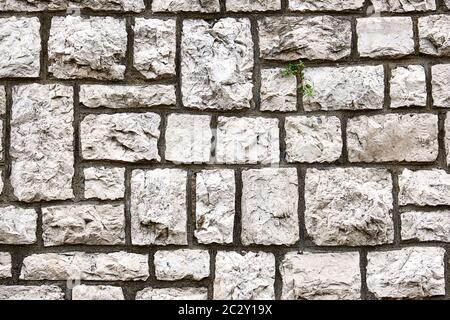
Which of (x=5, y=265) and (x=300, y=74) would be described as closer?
(x=5, y=265)

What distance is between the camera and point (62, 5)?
3.65 metres

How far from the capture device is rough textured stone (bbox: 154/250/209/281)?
354 cm

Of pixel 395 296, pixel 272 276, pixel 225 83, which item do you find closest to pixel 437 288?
pixel 395 296

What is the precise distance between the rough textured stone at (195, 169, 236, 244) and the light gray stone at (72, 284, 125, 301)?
1.71 feet

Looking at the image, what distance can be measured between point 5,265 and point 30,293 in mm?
202

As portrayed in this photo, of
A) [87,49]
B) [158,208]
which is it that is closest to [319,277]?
[158,208]

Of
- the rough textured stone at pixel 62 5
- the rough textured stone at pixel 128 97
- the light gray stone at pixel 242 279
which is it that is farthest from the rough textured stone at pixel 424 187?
the rough textured stone at pixel 62 5

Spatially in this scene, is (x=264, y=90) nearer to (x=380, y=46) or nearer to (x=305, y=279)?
(x=380, y=46)

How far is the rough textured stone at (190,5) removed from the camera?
365 cm

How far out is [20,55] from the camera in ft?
11.9

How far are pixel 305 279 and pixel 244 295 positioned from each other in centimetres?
34

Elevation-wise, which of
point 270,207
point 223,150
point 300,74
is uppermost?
point 300,74

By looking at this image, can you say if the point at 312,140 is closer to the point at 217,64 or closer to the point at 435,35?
the point at 217,64

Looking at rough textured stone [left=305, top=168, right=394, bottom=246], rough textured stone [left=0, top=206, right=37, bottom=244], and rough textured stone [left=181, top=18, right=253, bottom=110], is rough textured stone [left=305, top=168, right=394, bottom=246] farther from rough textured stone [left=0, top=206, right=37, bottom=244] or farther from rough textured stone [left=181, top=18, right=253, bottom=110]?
rough textured stone [left=0, top=206, right=37, bottom=244]
